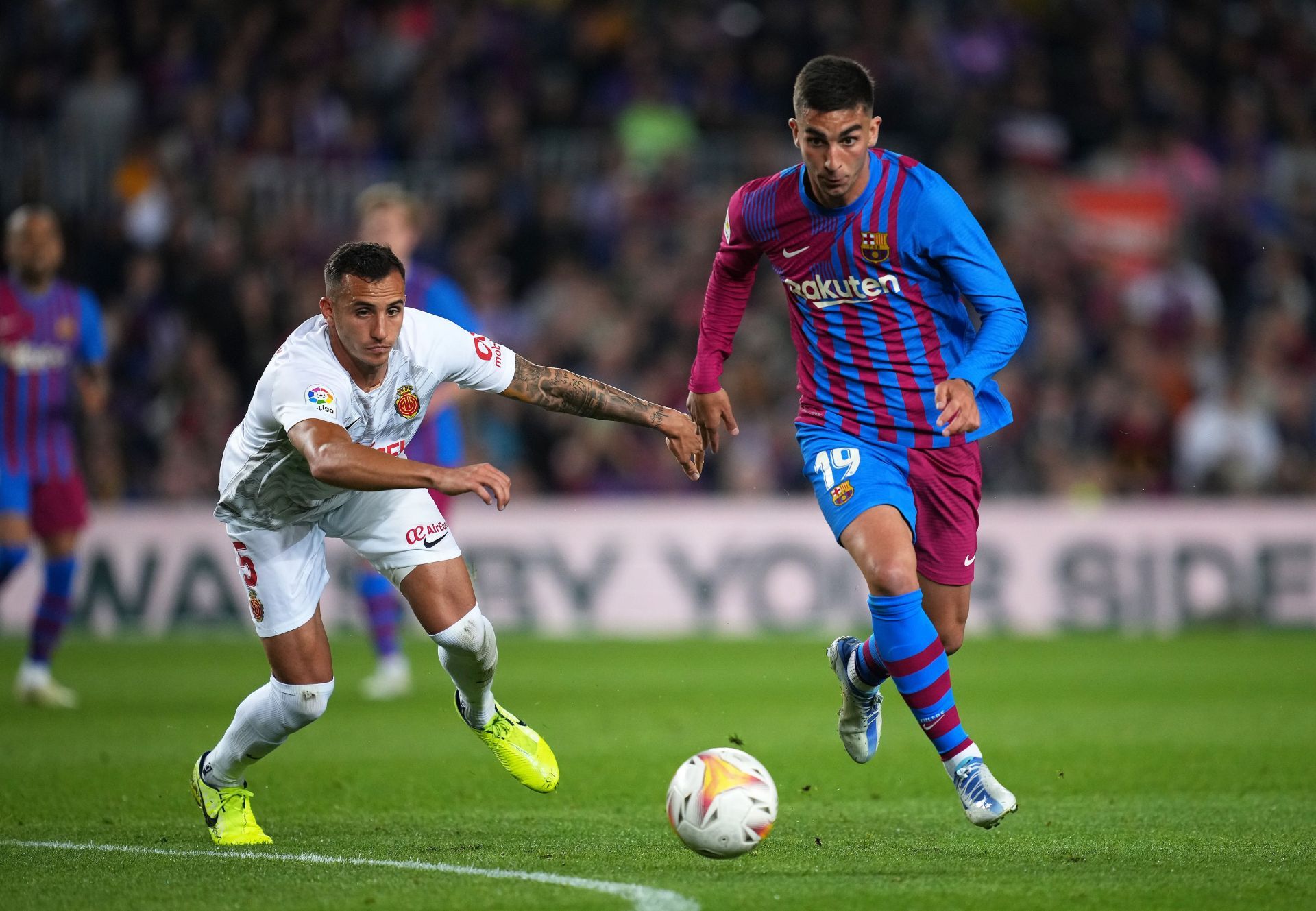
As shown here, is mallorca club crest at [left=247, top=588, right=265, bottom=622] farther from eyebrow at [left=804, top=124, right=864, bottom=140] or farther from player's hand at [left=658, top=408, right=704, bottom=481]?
eyebrow at [left=804, top=124, right=864, bottom=140]

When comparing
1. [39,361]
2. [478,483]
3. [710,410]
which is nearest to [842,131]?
[710,410]

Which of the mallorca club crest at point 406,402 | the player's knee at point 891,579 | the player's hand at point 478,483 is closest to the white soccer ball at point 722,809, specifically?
the player's knee at point 891,579

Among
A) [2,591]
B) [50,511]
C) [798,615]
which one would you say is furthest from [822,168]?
[2,591]

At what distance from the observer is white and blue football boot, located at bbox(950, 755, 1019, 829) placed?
5.35 m

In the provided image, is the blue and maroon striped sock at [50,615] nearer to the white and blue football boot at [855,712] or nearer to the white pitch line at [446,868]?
the white pitch line at [446,868]

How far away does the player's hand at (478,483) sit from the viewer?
16.4 ft

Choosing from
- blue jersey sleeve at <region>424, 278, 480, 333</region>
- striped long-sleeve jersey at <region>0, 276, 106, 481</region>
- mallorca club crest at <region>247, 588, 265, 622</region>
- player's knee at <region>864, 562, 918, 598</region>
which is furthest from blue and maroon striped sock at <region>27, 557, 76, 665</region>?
player's knee at <region>864, 562, 918, 598</region>

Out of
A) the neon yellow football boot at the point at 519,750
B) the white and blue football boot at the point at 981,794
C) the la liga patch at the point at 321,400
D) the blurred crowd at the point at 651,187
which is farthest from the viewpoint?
the blurred crowd at the point at 651,187

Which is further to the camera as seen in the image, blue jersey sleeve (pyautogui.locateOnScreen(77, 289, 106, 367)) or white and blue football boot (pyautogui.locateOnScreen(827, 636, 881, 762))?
blue jersey sleeve (pyautogui.locateOnScreen(77, 289, 106, 367))

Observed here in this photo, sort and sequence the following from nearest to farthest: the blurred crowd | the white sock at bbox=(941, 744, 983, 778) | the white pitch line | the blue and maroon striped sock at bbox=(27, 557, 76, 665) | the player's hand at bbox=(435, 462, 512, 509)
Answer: the white pitch line → the player's hand at bbox=(435, 462, 512, 509) → the white sock at bbox=(941, 744, 983, 778) → the blue and maroon striped sock at bbox=(27, 557, 76, 665) → the blurred crowd

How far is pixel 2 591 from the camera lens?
1426 cm

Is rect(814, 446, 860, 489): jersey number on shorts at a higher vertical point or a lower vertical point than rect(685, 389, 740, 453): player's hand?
lower

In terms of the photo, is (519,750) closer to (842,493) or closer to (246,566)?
(246,566)

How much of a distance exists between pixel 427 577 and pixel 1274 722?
5057mm
